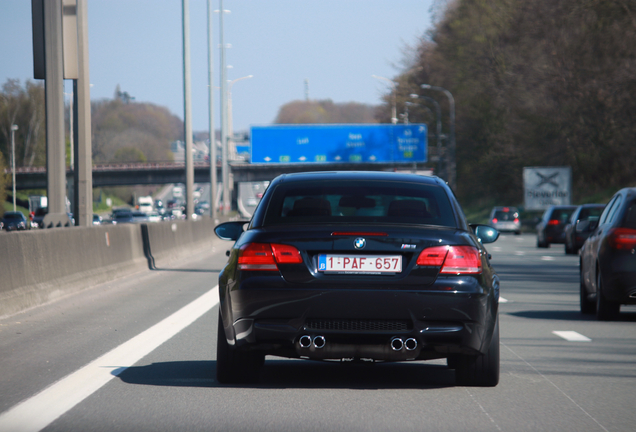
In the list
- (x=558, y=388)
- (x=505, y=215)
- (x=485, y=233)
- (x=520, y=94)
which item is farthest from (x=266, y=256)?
(x=520, y=94)

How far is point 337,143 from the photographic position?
5831 cm

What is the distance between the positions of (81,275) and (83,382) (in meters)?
8.29

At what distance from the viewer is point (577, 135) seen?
51.2 meters

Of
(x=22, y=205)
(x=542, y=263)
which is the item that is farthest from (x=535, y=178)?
(x=22, y=205)

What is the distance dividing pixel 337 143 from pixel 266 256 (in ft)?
172

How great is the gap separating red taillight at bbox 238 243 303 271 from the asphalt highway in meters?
0.83

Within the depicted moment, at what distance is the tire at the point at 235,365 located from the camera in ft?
21.8

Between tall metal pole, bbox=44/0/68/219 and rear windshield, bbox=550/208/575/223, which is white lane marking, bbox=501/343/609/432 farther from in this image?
rear windshield, bbox=550/208/575/223

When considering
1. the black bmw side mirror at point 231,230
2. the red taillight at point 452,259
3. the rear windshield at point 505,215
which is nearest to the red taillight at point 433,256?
the red taillight at point 452,259

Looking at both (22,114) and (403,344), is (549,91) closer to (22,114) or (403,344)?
(22,114)

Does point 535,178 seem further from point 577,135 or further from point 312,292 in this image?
point 312,292

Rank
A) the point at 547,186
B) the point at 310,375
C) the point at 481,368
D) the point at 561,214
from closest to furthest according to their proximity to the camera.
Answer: the point at 481,368
the point at 310,375
the point at 561,214
the point at 547,186

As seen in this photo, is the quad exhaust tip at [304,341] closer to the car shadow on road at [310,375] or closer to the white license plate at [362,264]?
the white license plate at [362,264]

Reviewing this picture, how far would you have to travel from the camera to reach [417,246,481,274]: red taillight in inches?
242
